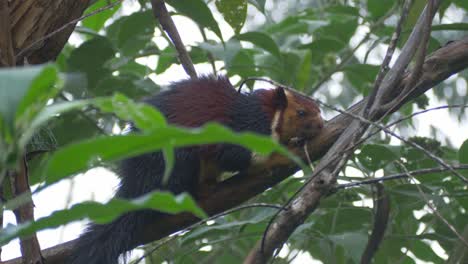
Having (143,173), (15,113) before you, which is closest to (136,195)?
(143,173)

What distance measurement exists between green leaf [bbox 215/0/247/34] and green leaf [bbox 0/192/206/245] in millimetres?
2294

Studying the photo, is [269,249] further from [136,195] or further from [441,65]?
[136,195]

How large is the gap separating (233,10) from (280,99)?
86cm

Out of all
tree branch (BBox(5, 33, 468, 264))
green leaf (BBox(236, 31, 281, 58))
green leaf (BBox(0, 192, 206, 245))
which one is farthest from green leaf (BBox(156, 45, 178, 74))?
green leaf (BBox(0, 192, 206, 245))

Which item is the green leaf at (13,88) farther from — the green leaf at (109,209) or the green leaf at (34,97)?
the green leaf at (109,209)

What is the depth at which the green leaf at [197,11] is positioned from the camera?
10.8 feet

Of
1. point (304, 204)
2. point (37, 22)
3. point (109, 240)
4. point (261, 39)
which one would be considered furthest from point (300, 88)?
→ point (304, 204)

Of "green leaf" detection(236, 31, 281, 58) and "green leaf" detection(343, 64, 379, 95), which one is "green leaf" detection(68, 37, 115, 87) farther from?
"green leaf" detection(343, 64, 379, 95)

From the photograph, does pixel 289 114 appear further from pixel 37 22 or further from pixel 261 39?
pixel 37 22

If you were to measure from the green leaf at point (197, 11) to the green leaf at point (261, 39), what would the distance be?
0.26 meters

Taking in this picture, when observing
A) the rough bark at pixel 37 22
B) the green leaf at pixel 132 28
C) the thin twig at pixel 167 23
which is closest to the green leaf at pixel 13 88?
the rough bark at pixel 37 22

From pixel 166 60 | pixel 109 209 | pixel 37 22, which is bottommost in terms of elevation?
pixel 109 209

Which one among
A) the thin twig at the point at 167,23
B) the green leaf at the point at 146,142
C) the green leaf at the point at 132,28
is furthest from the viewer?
the green leaf at the point at 132,28

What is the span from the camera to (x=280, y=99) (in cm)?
411
